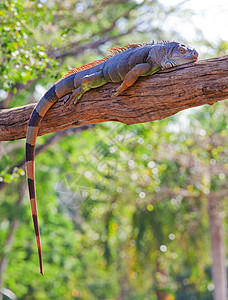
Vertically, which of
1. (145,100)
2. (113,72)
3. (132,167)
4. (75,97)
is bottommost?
(145,100)

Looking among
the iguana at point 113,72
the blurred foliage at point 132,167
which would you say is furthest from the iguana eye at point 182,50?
the blurred foliage at point 132,167

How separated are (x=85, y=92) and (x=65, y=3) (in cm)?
750

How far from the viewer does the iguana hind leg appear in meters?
3.99

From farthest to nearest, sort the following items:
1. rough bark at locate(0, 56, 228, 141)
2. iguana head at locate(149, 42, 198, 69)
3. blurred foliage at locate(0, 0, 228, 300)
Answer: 1. blurred foliage at locate(0, 0, 228, 300)
2. iguana head at locate(149, 42, 198, 69)
3. rough bark at locate(0, 56, 228, 141)

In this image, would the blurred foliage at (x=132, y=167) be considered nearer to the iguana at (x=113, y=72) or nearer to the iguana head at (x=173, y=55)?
the iguana at (x=113, y=72)

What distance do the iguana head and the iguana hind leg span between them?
499 millimetres

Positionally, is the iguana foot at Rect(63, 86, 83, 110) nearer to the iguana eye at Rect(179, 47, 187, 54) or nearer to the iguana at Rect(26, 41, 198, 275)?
the iguana at Rect(26, 41, 198, 275)

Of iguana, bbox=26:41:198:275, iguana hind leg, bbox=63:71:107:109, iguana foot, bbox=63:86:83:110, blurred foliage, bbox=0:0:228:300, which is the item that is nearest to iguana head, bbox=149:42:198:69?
iguana, bbox=26:41:198:275

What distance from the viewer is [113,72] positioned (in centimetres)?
391

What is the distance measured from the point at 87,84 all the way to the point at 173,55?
0.82 m

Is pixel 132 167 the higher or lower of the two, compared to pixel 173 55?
higher

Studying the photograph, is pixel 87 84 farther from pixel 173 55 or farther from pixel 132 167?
pixel 132 167

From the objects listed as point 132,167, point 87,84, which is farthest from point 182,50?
point 132,167

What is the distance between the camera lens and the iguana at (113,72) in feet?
12.2
